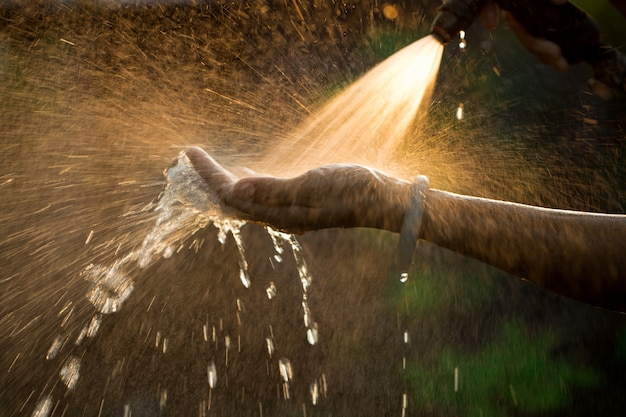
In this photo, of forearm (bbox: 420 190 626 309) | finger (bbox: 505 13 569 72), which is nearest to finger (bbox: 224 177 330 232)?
forearm (bbox: 420 190 626 309)

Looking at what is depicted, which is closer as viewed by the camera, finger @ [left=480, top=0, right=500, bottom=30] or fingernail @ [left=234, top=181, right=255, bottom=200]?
fingernail @ [left=234, top=181, right=255, bottom=200]

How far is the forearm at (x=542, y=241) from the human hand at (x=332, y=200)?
10 cm

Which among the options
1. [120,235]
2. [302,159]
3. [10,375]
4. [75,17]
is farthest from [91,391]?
[75,17]

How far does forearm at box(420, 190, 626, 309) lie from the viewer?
1.17 m

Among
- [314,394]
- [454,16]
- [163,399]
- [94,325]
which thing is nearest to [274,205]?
[454,16]

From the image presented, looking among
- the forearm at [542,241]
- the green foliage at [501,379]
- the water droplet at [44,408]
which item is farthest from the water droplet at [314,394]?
the forearm at [542,241]

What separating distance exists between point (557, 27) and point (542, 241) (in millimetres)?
1371

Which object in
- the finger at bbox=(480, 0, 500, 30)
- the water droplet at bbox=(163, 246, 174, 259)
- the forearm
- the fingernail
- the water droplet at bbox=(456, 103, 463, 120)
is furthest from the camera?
the water droplet at bbox=(456, 103, 463, 120)

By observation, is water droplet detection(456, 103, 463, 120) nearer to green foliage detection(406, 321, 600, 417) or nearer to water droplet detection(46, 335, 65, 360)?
green foliage detection(406, 321, 600, 417)

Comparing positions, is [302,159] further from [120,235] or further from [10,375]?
[10,375]

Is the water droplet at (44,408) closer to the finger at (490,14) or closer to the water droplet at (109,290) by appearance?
the water droplet at (109,290)

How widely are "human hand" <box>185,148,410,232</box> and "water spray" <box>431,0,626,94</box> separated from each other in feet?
3.44

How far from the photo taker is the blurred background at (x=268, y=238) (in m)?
2.88

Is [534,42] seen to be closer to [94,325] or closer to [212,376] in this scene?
[212,376]
